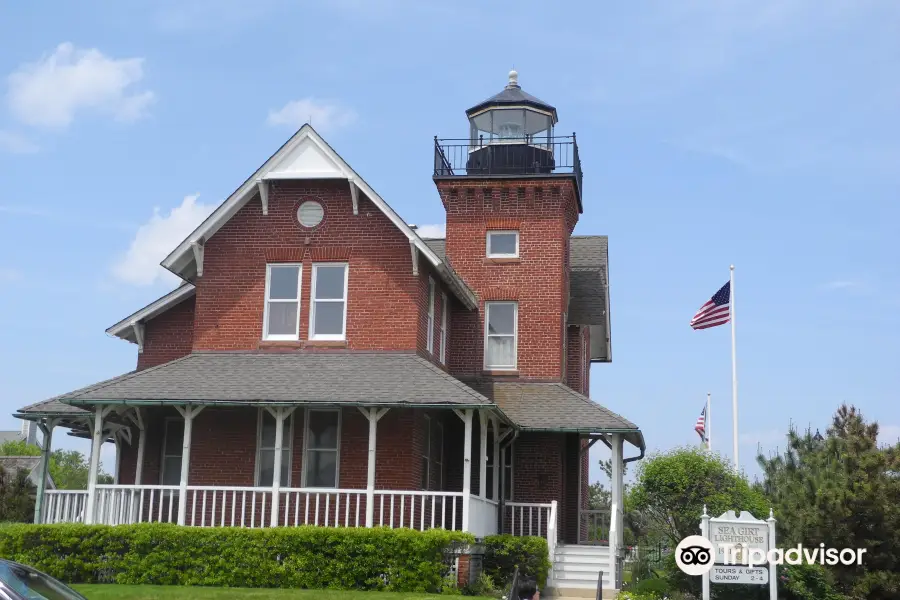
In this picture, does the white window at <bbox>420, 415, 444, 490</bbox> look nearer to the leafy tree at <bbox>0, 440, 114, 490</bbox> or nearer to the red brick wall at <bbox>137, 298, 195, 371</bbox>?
the red brick wall at <bbox>137, 298, 195, 371</bbox>

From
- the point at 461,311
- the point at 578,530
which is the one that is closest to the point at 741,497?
the point at 578,530

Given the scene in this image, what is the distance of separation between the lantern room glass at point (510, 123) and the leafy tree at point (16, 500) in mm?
20622

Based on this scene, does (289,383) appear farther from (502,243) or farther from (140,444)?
(502,243)

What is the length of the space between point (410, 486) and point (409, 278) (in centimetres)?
435

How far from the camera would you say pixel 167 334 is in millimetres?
25469

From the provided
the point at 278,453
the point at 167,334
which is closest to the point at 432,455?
the point at 278,453

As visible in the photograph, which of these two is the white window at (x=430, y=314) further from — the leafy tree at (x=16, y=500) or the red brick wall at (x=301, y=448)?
the leafy tree at (x=16, y=500)

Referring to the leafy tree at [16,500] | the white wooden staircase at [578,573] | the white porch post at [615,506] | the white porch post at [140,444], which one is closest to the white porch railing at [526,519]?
the white wooden staircase at [578,573]

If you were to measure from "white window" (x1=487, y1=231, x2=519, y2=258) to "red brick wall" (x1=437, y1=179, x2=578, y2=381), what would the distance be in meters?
0.19

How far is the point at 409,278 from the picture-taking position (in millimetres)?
22859

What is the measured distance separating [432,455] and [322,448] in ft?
9.27

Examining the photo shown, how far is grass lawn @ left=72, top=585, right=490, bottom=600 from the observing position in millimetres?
17203

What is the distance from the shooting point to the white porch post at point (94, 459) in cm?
2038

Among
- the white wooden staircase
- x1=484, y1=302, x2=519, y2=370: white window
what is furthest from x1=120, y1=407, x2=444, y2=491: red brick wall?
x1=484, y1=302, x2=519, y2=370: white window
